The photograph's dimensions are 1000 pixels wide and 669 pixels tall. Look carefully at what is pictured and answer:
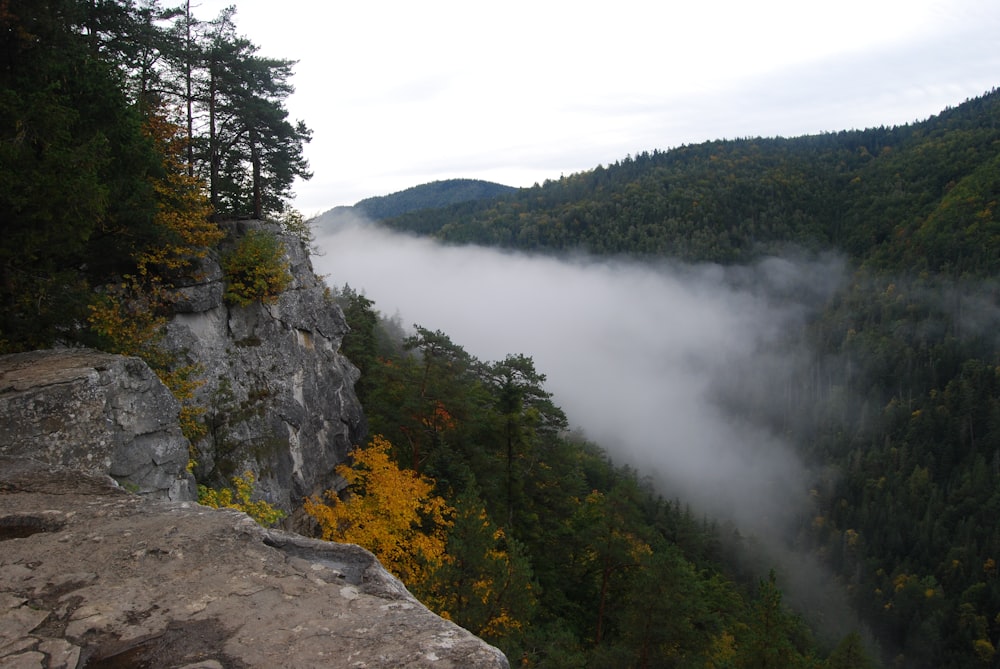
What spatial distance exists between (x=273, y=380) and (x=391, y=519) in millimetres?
5743

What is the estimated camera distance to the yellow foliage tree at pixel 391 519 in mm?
16453

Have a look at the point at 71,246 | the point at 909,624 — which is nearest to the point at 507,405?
the point at 71,246

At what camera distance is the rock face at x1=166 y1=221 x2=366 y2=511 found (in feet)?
53.9

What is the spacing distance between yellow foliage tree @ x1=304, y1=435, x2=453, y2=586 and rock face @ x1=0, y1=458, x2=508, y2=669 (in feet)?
31.1

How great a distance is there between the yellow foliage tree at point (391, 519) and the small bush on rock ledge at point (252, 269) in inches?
248

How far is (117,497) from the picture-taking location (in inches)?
258

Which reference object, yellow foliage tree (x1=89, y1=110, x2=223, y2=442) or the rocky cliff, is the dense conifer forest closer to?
yellow foliage tree (x1=89, y1=110, x2=223, y2=442)

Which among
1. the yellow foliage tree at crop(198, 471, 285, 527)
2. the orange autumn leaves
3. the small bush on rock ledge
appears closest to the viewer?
the yellow foliage tree at crop(198, 471, 285, 527)

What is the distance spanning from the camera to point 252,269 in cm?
1819

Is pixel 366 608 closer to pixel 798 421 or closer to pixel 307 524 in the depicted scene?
pixel 307 524

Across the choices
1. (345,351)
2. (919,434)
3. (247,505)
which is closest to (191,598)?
(247,505)

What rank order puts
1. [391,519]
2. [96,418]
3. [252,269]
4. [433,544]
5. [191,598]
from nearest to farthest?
[191,598], [96,418], [433,544], [391,519], [252,269]

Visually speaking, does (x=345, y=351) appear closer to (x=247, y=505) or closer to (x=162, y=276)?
(x=162, y=276)

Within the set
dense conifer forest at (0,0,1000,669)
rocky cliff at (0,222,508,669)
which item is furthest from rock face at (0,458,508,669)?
dense conifer forest at (0,0,1000,669)
